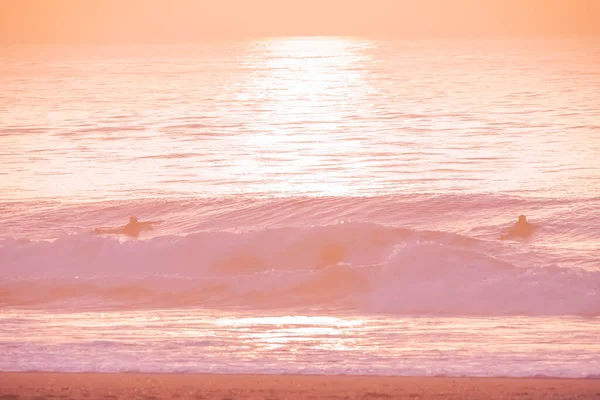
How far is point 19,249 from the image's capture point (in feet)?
52.8

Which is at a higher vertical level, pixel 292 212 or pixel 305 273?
pixel 292 212

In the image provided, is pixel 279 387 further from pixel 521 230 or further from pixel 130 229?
pixel 130 229

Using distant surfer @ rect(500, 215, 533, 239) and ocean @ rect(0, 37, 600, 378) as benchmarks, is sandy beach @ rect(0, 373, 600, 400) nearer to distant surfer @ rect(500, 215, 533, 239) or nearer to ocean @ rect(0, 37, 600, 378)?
ocean @ rect(0, 37, 600, 378)

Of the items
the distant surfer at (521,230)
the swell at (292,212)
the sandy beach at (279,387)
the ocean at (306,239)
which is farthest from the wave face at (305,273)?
the sandy beach at (279,387)

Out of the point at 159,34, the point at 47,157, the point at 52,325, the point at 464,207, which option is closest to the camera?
the point at 52,325

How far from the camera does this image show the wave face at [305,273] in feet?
41.4

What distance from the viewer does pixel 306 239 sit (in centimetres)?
1636

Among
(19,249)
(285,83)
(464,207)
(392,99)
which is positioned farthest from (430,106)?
(19,249)

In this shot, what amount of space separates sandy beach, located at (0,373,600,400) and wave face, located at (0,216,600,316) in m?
3.49

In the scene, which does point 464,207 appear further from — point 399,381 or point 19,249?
point 399,381

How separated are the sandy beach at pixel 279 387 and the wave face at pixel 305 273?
11.5 feet

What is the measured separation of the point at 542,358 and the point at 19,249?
9.65 metres

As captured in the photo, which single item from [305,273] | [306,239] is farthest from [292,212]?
[305,273]

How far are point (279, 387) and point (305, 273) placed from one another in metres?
5.45
